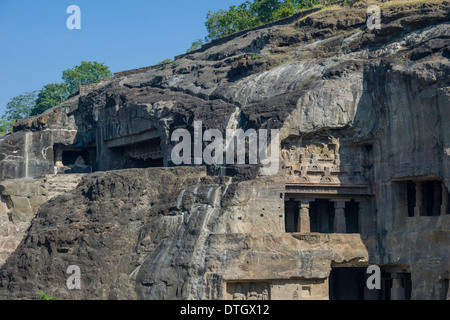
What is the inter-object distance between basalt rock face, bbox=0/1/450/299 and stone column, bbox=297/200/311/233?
0.15 feet

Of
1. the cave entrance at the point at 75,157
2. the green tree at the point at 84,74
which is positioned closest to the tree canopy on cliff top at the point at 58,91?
the green tree at the point at 84,74

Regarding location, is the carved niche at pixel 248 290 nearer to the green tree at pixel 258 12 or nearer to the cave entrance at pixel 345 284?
the cave entrance at pixel 345 284

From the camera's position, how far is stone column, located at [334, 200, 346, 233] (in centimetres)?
2791

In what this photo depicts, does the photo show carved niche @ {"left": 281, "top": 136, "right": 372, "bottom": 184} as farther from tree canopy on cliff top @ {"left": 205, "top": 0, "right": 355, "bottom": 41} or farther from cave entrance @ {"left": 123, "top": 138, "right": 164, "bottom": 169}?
tree canopy on cliff top @ {"left": 205, "top": 0, "right": 355, "bottom": 41}

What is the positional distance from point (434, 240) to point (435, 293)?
5.55 feet

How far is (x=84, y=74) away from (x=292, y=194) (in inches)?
1597

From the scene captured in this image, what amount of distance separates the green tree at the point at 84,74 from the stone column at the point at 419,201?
42.5 m

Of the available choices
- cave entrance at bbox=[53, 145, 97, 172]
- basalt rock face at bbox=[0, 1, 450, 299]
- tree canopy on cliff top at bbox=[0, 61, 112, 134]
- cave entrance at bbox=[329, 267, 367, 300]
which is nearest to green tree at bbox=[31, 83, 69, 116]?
tree canopy on cliff top at bbox=[0, 61, 112, 134]

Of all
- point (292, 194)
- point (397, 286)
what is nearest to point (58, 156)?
point (292, 194)

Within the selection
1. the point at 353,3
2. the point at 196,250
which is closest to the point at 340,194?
the point at 196,250

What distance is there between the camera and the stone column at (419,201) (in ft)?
85.0

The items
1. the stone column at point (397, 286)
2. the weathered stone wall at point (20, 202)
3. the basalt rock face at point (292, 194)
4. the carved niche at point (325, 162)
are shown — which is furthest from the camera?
the weathered stone wall at point (20, 202)

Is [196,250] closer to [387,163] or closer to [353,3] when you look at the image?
[387,163]

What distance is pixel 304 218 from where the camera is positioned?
27703 millimetres
